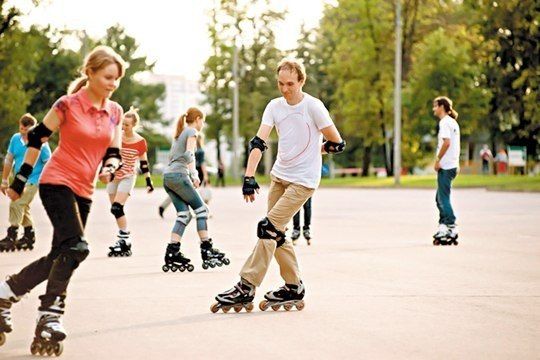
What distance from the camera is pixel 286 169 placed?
8.62m

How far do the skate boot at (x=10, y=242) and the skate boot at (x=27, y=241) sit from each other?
6 centimetres

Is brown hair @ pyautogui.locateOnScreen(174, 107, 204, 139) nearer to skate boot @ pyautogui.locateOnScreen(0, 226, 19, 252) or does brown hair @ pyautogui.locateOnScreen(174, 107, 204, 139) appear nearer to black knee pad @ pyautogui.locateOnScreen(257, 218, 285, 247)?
→ skate boot @ pyautogui.locateOnScreen(0, 226, 19, 252)

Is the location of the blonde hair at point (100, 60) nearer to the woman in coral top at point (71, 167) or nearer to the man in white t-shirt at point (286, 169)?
the woman in coral top at point (71, 167)

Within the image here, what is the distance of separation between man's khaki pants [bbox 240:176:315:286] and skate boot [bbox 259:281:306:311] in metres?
0.07

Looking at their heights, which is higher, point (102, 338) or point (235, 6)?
point (235, 6)

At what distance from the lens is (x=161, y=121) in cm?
10375

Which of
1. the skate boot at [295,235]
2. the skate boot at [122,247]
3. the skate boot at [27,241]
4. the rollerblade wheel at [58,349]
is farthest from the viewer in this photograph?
the skate boot at [295,235]

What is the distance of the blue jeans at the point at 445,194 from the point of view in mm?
15375

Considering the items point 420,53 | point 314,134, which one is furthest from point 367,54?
point 314,134

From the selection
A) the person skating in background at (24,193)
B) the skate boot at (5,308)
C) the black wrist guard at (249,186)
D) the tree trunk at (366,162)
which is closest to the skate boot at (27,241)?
the person skating in background at (24,193)

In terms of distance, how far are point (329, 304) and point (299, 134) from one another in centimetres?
131

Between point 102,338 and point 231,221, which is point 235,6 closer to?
point 231,221

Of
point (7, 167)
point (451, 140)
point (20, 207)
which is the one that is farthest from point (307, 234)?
point (7, 167)

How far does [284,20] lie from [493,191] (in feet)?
118
